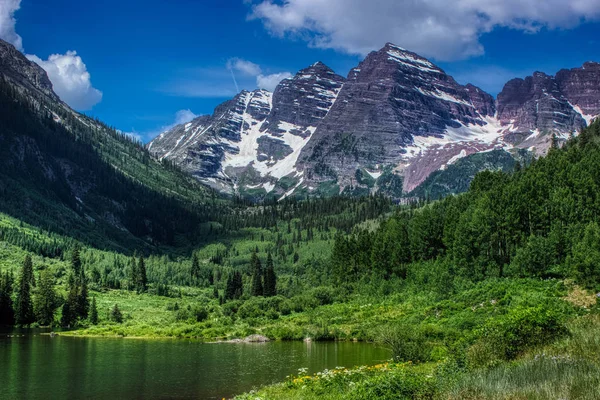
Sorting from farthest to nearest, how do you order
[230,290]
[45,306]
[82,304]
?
[230,290] < [82,304] < [45,306]

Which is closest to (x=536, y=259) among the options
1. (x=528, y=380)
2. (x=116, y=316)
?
(x=528, y=380)

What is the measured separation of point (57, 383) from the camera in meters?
54.7

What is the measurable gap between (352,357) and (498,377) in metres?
48.5

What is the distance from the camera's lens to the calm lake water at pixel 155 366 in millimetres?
51125

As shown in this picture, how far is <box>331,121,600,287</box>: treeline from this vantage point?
9106cm

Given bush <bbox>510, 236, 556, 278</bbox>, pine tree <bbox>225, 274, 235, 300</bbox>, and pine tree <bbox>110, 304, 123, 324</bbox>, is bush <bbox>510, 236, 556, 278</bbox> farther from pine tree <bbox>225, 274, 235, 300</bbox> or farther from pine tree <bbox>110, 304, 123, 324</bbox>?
pine tree <bbox>225, 274, 235, 300</bbox>

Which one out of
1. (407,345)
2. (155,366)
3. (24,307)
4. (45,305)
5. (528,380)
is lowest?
(155,366)

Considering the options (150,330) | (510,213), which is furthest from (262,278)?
(510,213)

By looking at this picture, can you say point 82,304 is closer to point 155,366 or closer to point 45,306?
point 45,306

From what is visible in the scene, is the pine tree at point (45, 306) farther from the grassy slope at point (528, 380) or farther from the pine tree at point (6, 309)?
the grassy slope at point (528, 380)

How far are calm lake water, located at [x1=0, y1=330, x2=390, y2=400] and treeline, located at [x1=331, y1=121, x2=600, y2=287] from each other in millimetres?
33894

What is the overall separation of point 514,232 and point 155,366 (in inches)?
2888

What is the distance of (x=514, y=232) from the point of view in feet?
345

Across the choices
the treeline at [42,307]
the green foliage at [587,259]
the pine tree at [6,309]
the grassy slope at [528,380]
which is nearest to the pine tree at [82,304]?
the treeline at [42,307]
